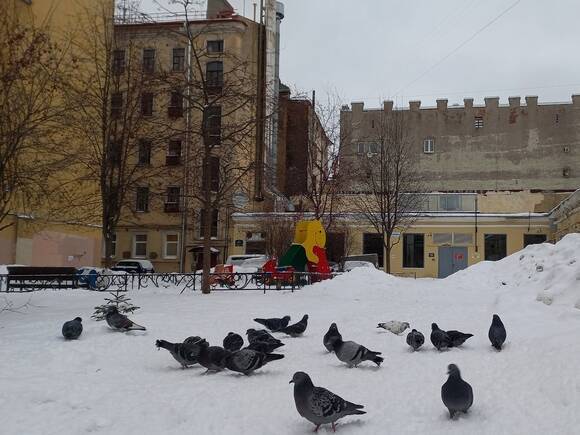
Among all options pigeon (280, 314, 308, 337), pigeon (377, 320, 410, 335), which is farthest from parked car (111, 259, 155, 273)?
pigeon (377, 320, 410, 335)

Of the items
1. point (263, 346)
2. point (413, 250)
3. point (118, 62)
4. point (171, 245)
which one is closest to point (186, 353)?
point (263, 346)

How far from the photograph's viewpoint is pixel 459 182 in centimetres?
5566

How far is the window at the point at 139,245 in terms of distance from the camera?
47.8 metres

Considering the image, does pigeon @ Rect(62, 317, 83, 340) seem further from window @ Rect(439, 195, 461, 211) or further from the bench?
window @ Rect(439, 195, 461, 211)

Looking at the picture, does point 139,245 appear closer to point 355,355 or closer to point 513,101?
point 513,101

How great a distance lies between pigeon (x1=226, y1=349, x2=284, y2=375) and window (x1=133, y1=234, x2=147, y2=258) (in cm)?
4100

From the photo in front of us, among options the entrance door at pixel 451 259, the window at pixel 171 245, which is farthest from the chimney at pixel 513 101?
the window at pixel 171 245

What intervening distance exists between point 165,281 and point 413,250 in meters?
24.0

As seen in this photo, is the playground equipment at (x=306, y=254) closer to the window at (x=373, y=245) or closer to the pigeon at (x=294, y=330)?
the pigeon at (x=294, y=330)

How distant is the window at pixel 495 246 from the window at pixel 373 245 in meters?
7.29

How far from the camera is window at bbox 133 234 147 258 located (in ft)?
157

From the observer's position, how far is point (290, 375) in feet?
26.8

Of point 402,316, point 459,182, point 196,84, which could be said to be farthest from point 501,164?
point 402,316

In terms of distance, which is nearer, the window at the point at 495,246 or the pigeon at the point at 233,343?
the pigeon at the point at 233,343
